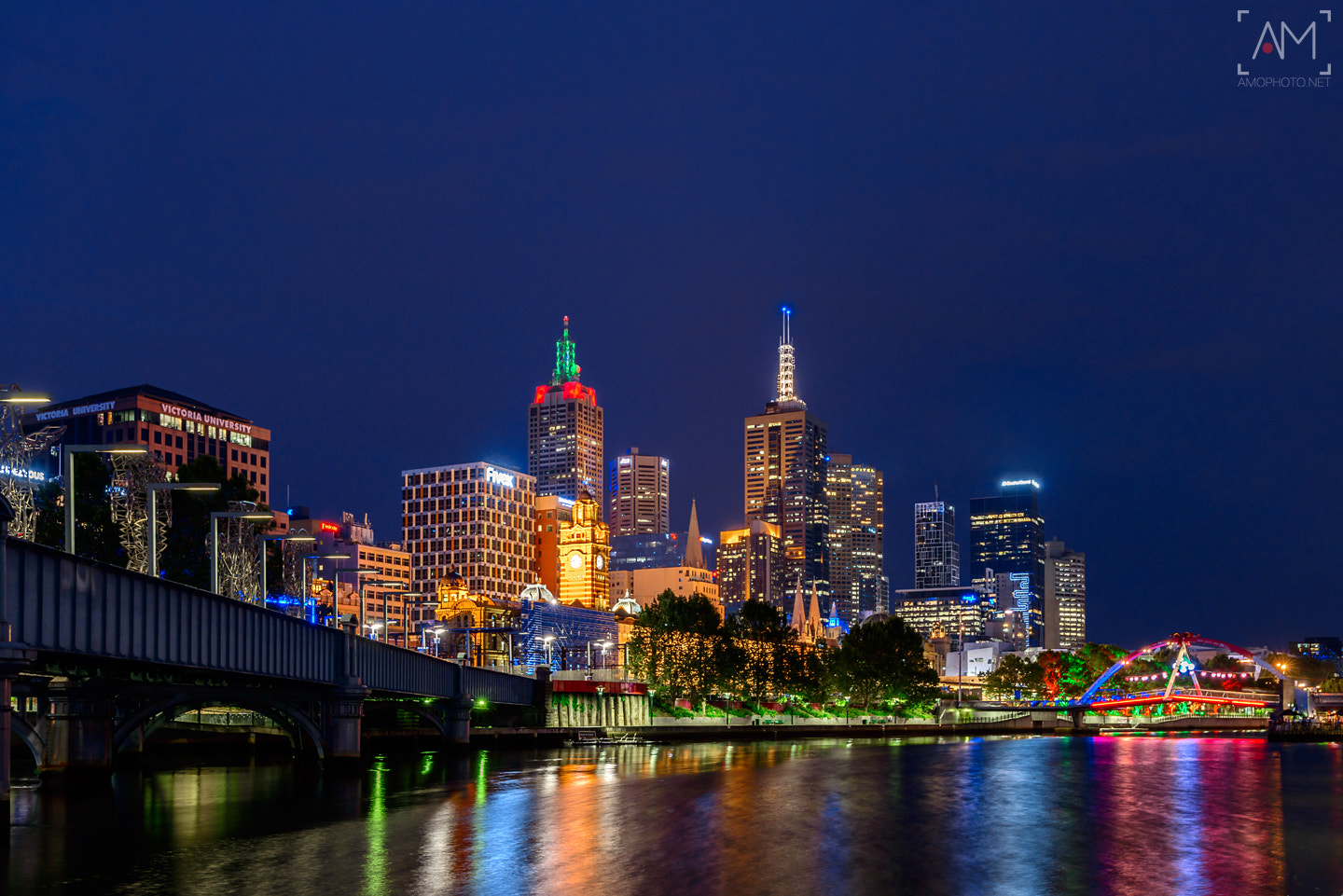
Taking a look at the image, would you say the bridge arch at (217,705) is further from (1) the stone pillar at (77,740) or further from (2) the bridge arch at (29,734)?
(2) the bridge arch at (29,734)

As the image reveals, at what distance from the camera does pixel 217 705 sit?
79.4 m

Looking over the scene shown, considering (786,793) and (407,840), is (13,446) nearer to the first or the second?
(407,840)

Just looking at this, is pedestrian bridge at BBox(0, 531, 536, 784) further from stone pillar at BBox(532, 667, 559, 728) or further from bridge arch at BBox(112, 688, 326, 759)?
stone pillar at BBox(532, 667, 559, 728)

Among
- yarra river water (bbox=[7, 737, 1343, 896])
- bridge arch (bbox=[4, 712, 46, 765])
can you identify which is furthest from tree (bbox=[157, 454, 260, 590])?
bridge arch (bbox=[4, 712, 46, 765])

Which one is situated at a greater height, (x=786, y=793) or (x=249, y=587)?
(x=249, y=587)

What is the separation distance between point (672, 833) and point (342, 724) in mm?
38428

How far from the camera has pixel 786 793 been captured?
250 feet

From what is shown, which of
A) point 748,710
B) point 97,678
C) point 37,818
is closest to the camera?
point 37,818

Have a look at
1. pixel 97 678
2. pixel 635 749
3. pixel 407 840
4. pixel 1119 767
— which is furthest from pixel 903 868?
pixel 635 749

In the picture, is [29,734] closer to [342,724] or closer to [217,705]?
[217,705]

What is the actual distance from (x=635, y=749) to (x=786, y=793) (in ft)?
200

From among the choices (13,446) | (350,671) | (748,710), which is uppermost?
(13,446)

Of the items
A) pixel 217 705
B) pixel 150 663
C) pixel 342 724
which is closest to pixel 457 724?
pixel 342 724

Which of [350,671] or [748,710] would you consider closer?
[350,671]
